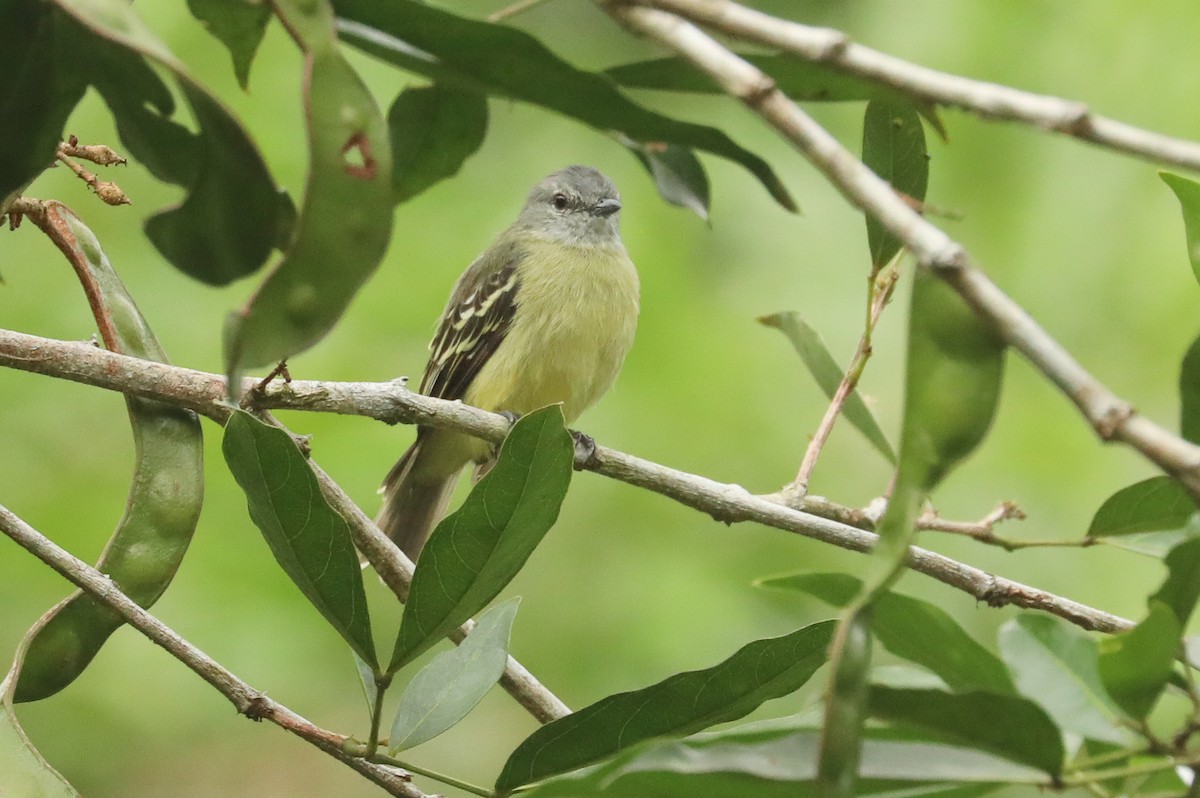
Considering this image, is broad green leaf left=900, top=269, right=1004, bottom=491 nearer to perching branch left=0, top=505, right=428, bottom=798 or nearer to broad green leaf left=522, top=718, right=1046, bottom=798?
broad green leaf left=522, top=718, right=1046, bottom=798

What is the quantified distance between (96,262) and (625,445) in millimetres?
2981

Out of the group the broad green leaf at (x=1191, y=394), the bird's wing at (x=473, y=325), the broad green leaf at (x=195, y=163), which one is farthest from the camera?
the bird's wing at (x=473, y=325)

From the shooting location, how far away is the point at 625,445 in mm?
5266

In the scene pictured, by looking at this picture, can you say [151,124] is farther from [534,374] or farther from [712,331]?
[712,331]

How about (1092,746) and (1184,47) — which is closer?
(1092,746)

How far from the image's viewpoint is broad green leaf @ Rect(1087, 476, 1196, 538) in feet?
7.25

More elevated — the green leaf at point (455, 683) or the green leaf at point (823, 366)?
the green leaf at point (823, 366)

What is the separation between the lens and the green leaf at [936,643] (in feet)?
4.86

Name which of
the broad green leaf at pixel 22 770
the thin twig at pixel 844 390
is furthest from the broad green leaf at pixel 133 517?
the thin twig at pixel 844 390

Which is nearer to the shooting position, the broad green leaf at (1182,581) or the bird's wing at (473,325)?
the broad green leaf at (1182,581)

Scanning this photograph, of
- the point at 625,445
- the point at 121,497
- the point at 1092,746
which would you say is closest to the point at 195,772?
the point at 121,497

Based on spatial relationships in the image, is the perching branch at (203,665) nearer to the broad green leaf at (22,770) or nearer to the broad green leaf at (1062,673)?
the broad green leaf at (22,770)

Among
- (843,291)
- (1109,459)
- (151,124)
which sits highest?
(843,291)

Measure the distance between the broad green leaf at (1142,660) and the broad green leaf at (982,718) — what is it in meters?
0.13
